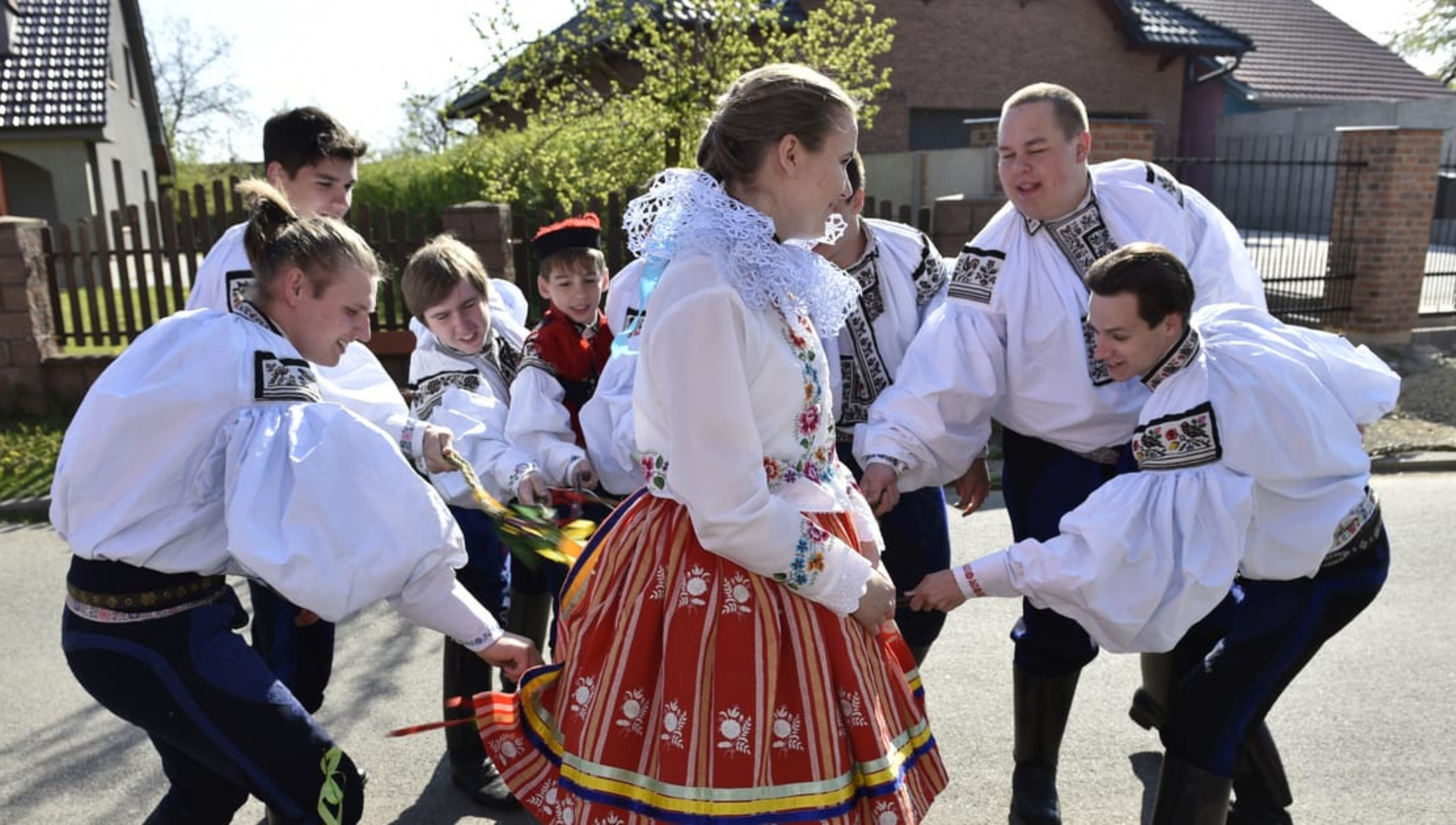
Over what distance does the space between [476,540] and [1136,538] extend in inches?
78.3

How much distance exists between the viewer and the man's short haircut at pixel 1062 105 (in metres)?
3.06

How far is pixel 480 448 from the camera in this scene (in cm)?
330

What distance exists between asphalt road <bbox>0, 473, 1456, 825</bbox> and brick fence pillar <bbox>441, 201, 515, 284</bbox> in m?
3.81

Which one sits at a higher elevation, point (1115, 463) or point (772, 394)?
point (772, 394)

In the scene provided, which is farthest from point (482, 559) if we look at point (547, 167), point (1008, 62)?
point (1008, 62)

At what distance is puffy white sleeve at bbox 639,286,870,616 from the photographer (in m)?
1.90

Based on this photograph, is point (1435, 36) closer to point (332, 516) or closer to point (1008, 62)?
point (1008, 62)

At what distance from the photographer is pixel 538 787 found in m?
2.18

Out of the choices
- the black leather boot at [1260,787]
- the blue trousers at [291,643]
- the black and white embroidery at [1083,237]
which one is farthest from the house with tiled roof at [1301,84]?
the blue trousers at [291,643]

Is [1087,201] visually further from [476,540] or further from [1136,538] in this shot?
[476,540]

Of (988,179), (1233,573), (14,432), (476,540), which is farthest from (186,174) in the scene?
(1233,573)

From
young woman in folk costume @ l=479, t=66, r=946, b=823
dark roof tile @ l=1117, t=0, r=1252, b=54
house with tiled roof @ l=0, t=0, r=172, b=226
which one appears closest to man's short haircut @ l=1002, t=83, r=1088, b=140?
young woman in folk costume @ l=479, t=66, r=946, b=823

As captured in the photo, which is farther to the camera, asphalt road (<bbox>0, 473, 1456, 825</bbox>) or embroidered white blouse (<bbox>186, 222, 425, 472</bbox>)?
asphalt road (<bbox>0, 473, 1456, 825</bbox>)

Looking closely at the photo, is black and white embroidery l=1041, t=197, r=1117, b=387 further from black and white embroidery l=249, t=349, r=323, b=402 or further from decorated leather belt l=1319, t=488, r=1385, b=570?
black and white embroidery l=249, t=349, r=323, b=402
